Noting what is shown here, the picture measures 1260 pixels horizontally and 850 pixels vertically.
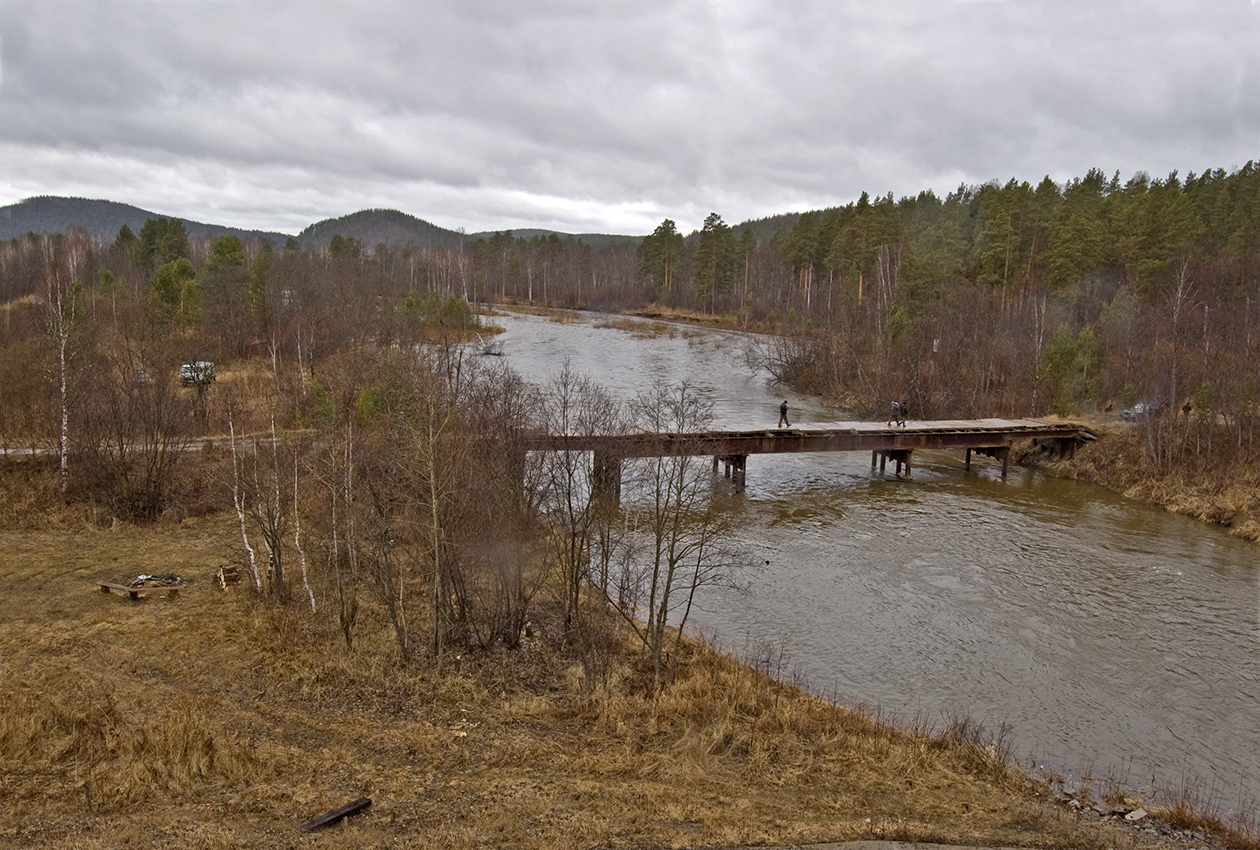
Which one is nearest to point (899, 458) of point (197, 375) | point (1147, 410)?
point (1147, 410)

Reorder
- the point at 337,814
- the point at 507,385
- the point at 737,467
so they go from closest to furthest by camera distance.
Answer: the point at 337,814 → the point at 507,385 → the point at 737,467

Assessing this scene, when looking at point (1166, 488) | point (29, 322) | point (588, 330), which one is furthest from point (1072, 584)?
point (588, 330)

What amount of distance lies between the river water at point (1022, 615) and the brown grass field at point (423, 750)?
2406 millimetres

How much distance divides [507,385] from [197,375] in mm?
16567

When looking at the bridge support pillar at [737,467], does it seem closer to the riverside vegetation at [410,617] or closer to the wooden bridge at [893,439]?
the wooden bridge at [893,439]

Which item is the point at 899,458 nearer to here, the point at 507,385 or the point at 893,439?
the point at 893,439

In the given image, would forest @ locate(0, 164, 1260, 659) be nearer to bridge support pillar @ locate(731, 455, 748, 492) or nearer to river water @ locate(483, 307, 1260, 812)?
bridge support pillar @ locate(731, 455, 748, 492)

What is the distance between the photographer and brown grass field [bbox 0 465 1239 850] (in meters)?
10.1

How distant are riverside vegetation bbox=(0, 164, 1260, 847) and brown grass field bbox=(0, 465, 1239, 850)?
6 centimetres

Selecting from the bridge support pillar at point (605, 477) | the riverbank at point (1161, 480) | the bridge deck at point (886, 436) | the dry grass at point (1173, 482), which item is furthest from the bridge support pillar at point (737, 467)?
the dry grass at point (1173, 482)

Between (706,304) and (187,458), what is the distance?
7941cm

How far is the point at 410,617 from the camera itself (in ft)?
59.3

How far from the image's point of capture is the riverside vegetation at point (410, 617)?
1073 centimetres

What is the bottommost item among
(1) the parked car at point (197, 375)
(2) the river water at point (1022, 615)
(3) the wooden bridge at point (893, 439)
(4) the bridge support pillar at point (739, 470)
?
(2) the river water at point (1022, 615)
